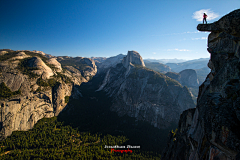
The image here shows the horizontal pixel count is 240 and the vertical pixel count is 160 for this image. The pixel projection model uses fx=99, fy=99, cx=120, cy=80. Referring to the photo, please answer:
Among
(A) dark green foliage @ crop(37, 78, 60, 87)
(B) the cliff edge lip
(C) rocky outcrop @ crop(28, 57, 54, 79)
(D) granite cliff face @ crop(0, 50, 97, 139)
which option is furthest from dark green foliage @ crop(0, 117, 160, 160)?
(B) the cliff edge lip

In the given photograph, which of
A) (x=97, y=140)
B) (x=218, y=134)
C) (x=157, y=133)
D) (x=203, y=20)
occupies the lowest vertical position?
(x=157, y=133)

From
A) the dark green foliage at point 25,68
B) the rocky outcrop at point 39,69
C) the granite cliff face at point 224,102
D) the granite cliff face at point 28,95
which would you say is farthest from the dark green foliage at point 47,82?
the granite cliff face at point 224,102

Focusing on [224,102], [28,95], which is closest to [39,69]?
[28,95]

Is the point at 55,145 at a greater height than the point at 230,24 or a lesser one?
lesser

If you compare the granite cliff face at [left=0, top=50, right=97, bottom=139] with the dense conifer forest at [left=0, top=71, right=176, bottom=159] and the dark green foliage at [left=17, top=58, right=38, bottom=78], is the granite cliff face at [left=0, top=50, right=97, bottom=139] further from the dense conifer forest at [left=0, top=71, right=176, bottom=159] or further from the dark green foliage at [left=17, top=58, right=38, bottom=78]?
the dense conifer forest at [left=0, top=71, right=176, bottom=159]

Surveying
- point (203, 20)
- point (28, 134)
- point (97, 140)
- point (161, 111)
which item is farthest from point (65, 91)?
point (203, 20)

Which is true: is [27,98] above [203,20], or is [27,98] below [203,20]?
below

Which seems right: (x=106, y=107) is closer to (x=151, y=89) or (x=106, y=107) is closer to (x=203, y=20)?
(x=151, y=89)

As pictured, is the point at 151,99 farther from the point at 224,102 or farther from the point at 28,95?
the point at 28,95

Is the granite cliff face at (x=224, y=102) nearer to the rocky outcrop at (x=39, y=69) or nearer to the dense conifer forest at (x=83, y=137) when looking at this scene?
the dense conifer forest at (x=83, y=137)
